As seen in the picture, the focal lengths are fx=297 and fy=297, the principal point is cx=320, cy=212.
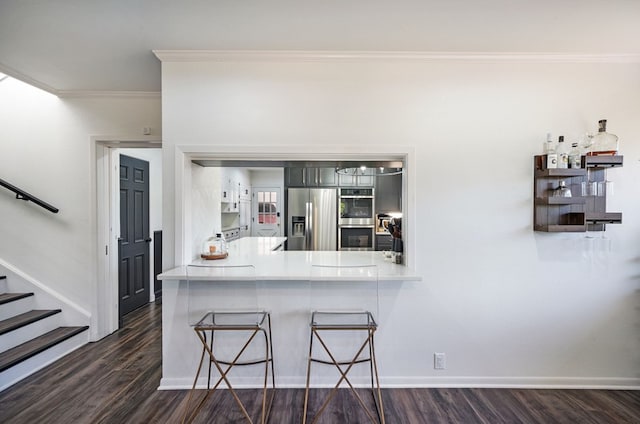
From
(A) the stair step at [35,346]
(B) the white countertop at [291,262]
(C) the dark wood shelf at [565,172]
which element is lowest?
(A) the stair step at [35,346]

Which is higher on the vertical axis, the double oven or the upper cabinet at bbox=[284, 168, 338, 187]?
the upper cabinet at bbox=[284, 168, 338, 187]

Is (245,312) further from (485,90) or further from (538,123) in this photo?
(538,123)

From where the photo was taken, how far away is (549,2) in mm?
1724

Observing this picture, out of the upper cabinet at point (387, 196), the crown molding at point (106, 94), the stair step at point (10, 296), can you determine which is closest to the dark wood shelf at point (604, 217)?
the upper cabinet at point (387, 196)

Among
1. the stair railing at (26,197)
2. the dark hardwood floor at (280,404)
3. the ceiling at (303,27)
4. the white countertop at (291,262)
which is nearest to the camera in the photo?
the ceiling at (303,27)

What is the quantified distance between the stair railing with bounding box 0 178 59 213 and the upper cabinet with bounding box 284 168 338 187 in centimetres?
286

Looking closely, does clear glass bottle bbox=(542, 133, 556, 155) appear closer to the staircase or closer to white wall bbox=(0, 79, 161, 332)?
white wall bbox=(0, 79, 161, 332)

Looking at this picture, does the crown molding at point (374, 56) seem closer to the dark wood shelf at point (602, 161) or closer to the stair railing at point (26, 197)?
the dark wood shelf at point (602, 161)

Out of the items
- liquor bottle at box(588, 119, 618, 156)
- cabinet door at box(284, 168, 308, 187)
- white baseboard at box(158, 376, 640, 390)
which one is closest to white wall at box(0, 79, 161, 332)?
white baseboard at box(158, 376, 640, 390)

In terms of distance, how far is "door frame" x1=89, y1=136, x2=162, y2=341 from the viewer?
123 inches

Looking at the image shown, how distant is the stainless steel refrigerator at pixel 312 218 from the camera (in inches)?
187

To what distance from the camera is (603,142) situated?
2289mm

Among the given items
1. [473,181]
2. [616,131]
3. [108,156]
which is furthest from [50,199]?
[616,131]

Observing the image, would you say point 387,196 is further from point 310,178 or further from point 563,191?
point 563,191
